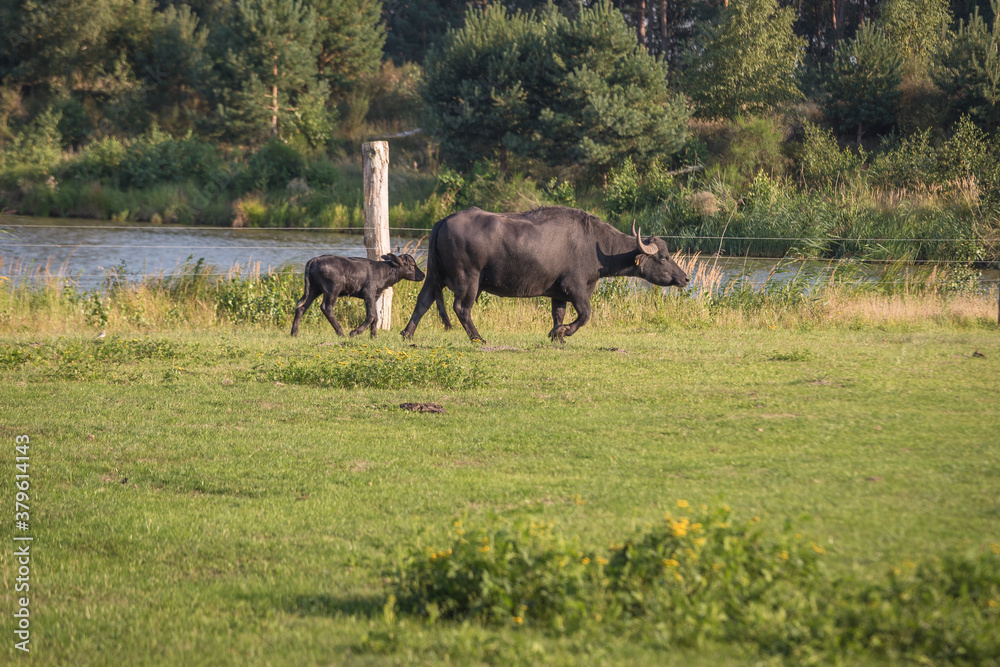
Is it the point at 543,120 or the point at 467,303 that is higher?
the point at 543,120

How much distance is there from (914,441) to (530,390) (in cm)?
358

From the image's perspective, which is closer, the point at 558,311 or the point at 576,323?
the point at 576,323

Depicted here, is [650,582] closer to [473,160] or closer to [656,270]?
[656,270]

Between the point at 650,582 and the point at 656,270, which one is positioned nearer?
the point at 650,582

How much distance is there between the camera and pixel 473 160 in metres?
40.5

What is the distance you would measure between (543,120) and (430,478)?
32.6 m

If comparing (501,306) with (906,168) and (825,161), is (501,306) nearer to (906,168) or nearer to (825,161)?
(906,168)

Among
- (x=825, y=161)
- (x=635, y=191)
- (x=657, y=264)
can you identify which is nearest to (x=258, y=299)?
(x=657, y=264)

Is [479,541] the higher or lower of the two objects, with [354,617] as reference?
higher

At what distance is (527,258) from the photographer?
12703 millimetres

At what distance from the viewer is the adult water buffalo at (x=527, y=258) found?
12602 millimetres

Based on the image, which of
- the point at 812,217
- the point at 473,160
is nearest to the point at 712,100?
the point at 473,160

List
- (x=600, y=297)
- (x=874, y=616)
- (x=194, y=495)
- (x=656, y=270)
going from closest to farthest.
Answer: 1. (x=874, y=616)
2. (x=194, y=495)
3. (x=656, y=270)
4. (x=600, y=297)

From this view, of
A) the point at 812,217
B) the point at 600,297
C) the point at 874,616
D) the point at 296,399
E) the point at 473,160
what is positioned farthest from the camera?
the point at 473,160
